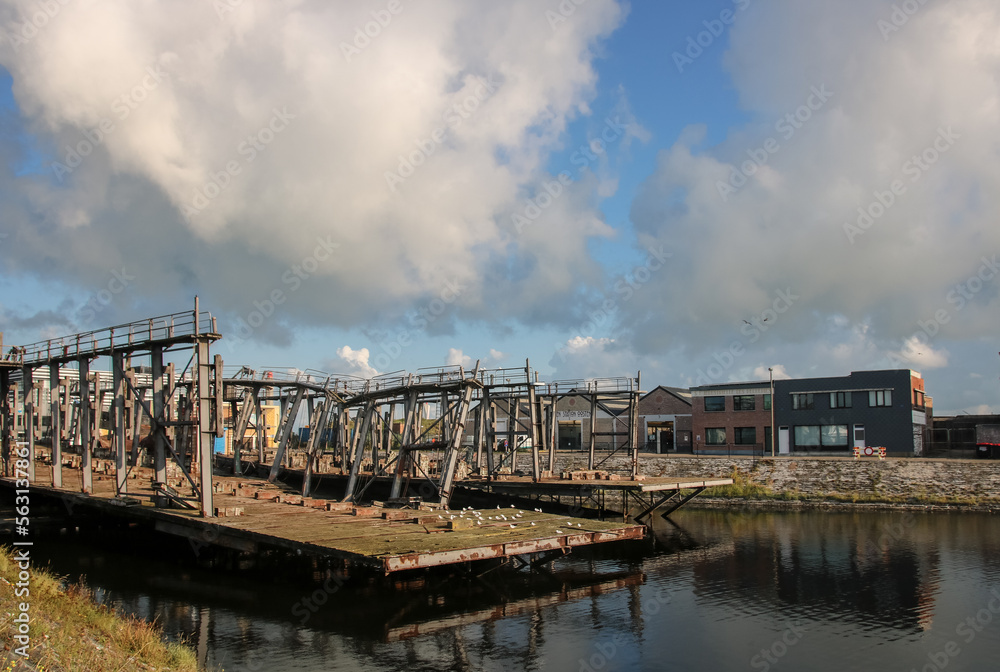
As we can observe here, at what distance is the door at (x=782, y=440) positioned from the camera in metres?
58.5

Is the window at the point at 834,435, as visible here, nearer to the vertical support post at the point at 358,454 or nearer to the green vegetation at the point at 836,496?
the green vegetation at the point at 836,496

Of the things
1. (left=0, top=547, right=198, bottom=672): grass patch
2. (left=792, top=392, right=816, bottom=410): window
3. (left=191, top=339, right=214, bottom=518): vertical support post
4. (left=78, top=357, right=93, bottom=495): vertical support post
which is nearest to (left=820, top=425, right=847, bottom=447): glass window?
(left=792, top=392, right=816, bottom=410): window

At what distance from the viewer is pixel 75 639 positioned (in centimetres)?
1284

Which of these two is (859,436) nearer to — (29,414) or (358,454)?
(358,454)

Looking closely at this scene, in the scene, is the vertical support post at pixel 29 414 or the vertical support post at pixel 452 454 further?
the vertical support post at pixel 29 414

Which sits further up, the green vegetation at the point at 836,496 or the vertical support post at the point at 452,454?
the vertical support post at the point at 452,454

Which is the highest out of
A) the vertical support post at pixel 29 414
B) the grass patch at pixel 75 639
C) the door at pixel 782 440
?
the vertical support post at pixel 29 414

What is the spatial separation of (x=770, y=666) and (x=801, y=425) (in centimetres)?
4592

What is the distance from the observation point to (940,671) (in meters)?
16.0

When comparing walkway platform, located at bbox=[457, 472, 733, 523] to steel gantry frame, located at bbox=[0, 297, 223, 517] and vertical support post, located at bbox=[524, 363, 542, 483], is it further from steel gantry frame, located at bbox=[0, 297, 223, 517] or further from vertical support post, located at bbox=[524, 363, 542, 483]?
steel gantry frame, located at bbox=[0, 297, 223, 517]

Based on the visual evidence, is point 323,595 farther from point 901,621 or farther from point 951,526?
point 951,526

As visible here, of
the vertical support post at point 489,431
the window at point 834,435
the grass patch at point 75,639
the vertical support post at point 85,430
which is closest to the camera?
the grass patch at point 75,639

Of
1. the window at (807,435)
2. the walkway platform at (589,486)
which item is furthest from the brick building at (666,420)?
the walkway platform at (589,486)

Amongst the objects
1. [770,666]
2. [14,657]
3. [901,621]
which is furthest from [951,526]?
[14,657]
